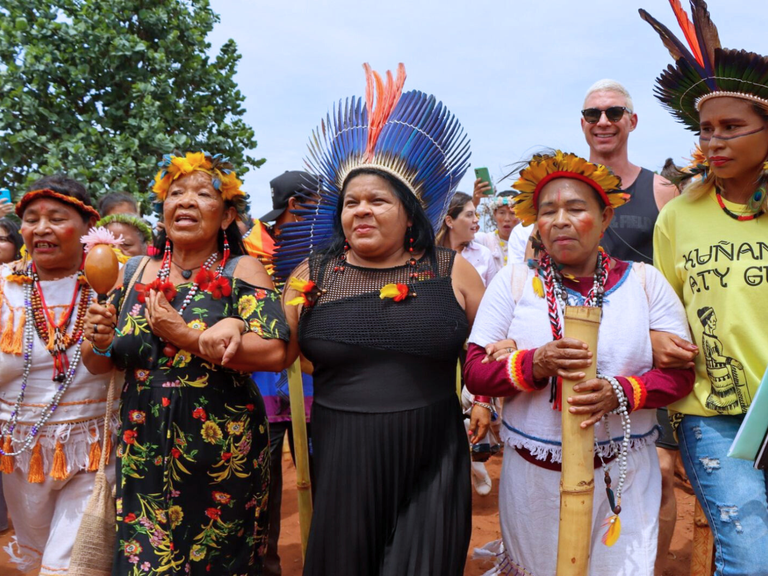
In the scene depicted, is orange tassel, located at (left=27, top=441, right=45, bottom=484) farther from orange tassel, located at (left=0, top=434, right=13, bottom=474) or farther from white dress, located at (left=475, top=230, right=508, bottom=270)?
white dress, located at (left=475, top=230, right=508, bottom=270)

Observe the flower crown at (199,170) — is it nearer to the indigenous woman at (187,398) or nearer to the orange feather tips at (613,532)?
the indigenous woman at (187,398)

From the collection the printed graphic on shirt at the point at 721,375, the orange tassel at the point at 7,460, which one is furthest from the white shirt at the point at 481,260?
the orange tassel at the point at 7,460

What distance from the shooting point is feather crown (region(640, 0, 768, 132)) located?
232cm

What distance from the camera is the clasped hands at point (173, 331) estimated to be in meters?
2.39

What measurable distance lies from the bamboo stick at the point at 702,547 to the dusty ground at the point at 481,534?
134 cm

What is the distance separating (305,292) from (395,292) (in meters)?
0.40

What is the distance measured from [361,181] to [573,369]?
3.95 feet

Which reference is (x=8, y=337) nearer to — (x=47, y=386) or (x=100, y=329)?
(x=47, y=386)

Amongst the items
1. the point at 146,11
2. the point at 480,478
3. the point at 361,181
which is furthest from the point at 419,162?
the point at 146,11

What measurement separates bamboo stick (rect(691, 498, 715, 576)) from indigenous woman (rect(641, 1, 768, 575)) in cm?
50

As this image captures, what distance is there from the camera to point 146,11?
10.1m

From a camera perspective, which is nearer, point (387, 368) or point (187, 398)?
point (387, 368)

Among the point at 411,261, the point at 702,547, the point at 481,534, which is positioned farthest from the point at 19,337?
the point at 481,534

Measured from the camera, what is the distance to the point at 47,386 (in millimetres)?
2965
